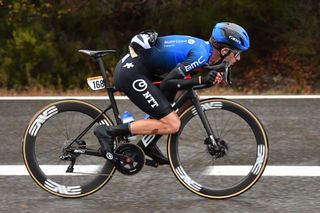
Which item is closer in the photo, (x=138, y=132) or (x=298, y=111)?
(x=138, y=132)

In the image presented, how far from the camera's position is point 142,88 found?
5.29m

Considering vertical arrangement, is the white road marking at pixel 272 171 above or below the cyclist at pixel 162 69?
below

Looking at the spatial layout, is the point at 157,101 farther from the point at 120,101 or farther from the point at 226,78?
the point at 120,101

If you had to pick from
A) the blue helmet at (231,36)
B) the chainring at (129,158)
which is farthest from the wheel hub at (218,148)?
the blue helmet at (231,36)

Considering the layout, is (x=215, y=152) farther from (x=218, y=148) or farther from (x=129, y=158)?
(x=129, y=158)

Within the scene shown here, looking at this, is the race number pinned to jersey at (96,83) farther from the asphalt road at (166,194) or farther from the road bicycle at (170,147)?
the asphalt road at (166,194)

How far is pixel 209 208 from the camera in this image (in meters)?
5.28

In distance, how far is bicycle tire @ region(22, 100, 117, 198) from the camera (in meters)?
5.48

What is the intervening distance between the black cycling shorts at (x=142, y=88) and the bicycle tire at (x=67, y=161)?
1.06ft

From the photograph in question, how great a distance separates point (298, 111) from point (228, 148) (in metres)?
3.80

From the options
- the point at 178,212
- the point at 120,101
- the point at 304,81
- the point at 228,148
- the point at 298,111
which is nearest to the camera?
the point at 178,212

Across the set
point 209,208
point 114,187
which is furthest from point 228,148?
point 114,187

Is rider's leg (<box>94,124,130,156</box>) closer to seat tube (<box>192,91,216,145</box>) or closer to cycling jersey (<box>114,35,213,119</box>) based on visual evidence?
cycling jersey (<box>114,35,213,119</box>)

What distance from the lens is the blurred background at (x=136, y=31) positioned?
14367 millimetres
